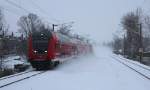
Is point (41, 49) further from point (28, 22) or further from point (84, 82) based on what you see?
point (28, 22)

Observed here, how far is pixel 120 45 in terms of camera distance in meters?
138

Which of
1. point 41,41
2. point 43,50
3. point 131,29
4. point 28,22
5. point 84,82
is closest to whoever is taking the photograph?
point 84,82

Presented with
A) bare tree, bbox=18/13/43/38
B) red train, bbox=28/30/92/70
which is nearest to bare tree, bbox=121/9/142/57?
bare tree, bbox=18/13/43/38

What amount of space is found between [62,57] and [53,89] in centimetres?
1914

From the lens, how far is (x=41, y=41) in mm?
30891

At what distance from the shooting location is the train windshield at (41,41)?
3061 centimetres

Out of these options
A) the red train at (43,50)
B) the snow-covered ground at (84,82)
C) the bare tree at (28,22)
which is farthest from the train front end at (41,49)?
the bare tree at (28,22)

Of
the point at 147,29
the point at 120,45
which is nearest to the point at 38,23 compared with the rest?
the point at 147,29

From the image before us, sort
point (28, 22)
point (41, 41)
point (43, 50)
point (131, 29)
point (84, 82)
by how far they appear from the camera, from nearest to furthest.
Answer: point (84, 82), point (43, 50), point (41, 41), point (131, 29), point (28, 22)

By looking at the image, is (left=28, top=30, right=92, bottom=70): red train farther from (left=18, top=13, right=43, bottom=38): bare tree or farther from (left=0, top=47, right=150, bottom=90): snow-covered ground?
(left=18, top=13, right=43, bottom=38): bare tree

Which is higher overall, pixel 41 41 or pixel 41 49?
pixel 41 41

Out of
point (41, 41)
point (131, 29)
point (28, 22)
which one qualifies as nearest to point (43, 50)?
point (41, 41)

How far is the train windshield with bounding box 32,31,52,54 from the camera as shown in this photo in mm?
30609

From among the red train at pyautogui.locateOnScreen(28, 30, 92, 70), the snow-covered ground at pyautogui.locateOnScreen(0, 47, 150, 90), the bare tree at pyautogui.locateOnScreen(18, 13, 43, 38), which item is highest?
the bare tree at pyautogui.locateOnScreen(18, 13, 43, 38)
